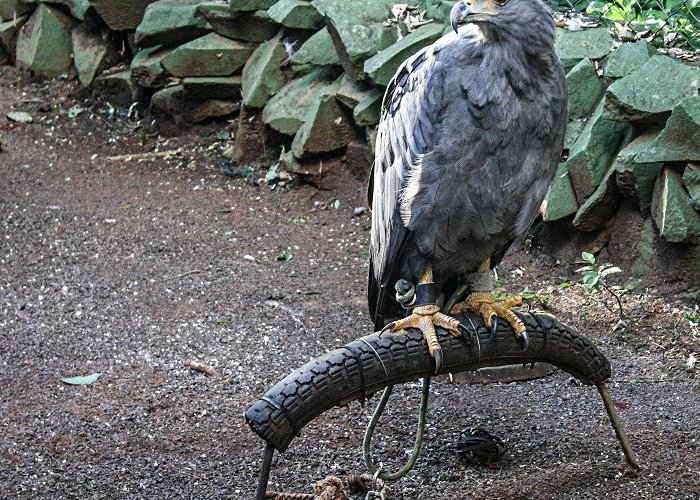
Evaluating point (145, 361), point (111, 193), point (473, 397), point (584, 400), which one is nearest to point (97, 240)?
point (111, 193)

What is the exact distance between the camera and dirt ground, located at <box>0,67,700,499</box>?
4055 millimetres

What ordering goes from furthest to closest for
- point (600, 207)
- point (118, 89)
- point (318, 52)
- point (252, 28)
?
point (118, 89), point (252, 28), point (318, 52), point (600, 207)

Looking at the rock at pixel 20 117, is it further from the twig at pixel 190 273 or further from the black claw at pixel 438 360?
the black claw at pixel 438 360

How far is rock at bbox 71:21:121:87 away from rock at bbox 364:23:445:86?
359cm

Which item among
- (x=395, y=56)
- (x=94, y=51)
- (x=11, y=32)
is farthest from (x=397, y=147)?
(x=11, y=32)

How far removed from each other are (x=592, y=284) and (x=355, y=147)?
262cm

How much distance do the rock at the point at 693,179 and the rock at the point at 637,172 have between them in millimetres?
179

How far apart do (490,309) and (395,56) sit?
3353 millimetres

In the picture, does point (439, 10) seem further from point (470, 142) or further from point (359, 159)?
point (470, 142)

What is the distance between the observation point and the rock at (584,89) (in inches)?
232

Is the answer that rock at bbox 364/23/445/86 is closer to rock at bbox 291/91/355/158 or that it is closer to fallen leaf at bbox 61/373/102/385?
rock at bbox 291/91/355/158

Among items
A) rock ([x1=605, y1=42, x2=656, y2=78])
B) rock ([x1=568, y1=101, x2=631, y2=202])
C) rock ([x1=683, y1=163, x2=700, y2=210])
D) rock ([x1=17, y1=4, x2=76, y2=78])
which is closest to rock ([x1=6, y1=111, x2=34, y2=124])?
rock ([x1=17, y1=4, x2=76, y2=78])

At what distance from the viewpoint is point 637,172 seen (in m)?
5.41

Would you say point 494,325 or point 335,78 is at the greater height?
point 494,325
